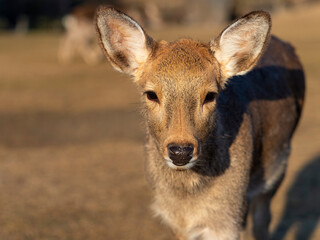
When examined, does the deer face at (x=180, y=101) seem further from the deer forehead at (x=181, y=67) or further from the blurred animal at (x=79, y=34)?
the blurred animal at (x=79, y=34)

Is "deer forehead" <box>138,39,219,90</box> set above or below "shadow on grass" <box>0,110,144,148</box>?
above

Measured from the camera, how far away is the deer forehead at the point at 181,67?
14.0 ft

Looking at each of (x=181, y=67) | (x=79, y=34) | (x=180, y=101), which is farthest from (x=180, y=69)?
(x=79, y=34)

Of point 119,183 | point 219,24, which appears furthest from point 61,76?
point 219,24

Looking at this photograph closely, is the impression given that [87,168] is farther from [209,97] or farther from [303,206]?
[209,97]

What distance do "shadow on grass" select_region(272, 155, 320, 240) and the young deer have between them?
7.05 feet

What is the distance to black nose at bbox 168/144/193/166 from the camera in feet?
13.0

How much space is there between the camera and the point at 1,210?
8109 millimetres

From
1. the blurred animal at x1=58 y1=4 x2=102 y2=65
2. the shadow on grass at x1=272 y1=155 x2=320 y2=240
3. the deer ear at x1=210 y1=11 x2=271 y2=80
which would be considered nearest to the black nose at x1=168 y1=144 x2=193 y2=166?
the deer ear at x1=210 y1=11 x2=271 y2=80

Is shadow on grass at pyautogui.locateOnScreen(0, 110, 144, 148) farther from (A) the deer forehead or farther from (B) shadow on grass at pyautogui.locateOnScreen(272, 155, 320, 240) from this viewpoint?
(A) the deer forehead

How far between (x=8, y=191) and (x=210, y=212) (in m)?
5.13

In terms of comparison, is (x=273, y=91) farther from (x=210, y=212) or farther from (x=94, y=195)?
(x=94, y=195)

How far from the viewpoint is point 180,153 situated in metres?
3.96

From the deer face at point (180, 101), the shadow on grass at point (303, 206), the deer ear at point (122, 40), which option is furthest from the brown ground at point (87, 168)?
the deer face at point (180, 101)
